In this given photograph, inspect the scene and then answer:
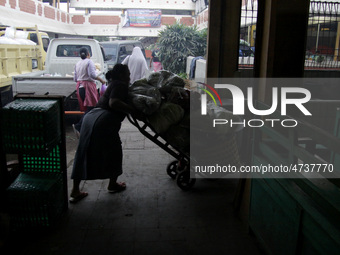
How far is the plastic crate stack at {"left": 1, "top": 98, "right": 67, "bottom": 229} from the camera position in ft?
10.0

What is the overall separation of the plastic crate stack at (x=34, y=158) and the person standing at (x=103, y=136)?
33 cm

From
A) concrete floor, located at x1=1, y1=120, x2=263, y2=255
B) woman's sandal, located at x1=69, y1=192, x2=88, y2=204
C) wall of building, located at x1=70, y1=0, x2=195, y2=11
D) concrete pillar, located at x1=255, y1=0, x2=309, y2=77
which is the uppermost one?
wall of building, located at x1=70, y1=0, x2=195, y2=11

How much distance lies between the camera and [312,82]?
Answer: 808 cm

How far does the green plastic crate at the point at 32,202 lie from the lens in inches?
125

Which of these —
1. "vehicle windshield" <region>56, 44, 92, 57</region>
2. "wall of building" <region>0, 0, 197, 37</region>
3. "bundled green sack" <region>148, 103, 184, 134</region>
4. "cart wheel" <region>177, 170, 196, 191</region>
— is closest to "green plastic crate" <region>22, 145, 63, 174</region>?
"bundled green sack" <region>148, 103, 184, 134</region>

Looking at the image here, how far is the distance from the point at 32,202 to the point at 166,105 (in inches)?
66.5

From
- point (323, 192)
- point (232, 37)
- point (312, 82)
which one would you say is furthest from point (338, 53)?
point (323, 192)

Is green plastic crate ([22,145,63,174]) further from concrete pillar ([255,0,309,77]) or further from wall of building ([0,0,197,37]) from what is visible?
wall of building ([0,0,197,37])

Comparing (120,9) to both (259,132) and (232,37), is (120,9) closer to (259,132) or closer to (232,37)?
(232,37)

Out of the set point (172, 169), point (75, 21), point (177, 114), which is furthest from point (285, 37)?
point (75, 21)

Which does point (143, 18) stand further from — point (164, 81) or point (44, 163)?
point (44, 163)

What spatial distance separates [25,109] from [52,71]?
677cm

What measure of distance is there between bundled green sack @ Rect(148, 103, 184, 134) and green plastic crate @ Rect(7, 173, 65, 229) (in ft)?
4.01

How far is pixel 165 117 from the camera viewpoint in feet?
12.0
